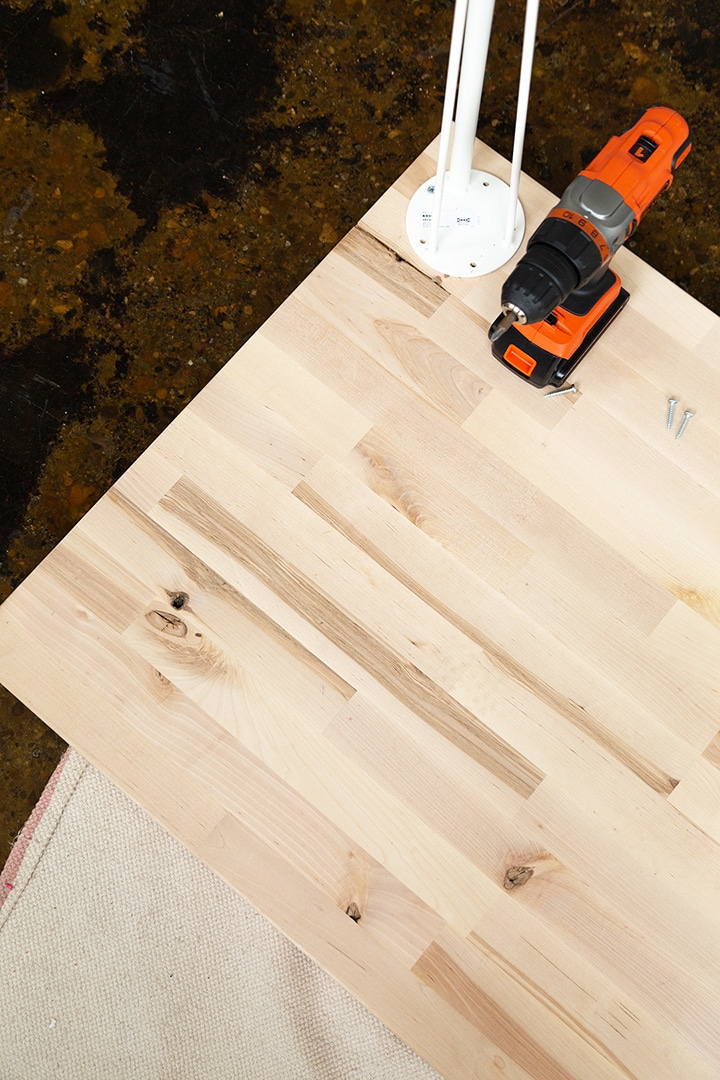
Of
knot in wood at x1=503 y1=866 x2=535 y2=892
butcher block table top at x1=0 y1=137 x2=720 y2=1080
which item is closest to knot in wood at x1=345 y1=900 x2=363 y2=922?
butcher block table top at x1=0 y1=137 x2=720 y2=1080

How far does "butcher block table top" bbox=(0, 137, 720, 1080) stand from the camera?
916mm

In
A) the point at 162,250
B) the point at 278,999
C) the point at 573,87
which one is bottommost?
the point at 278,999

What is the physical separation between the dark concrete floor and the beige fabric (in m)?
0.49

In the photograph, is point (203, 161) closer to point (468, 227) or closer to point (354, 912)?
point (468, 227)

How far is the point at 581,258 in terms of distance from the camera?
2.83 ft

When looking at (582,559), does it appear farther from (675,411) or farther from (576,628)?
(675,411)

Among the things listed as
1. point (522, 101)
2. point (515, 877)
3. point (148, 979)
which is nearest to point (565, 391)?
point (522, 101)

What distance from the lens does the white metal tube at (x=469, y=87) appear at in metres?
0.83

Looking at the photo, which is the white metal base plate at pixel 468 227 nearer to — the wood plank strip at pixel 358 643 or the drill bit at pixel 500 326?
the drill bit at pixel 500 326

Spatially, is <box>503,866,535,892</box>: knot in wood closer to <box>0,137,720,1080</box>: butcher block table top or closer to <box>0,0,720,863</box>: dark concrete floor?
<box>0,137,720,1080</box>: butcher block table top

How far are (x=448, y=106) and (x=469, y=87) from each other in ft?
0.14

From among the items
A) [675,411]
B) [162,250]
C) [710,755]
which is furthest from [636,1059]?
[162,250]

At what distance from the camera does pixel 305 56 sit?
4.89 ft

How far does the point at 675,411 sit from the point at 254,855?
0.73 m
